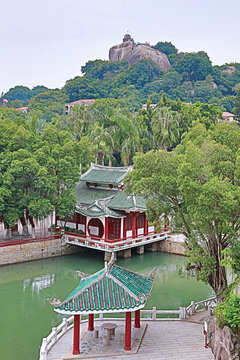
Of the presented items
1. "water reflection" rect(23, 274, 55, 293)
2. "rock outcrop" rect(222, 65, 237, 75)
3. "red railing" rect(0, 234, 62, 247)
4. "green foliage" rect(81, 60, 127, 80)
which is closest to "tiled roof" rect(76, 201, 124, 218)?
"red railing" rect(0, 234, 62, 247)

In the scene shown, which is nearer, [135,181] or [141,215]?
[135,181]

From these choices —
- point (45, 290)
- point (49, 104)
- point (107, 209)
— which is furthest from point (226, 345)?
point (49, 104)

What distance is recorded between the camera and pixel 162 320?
43.3 feet

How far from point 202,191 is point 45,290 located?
34.5ft

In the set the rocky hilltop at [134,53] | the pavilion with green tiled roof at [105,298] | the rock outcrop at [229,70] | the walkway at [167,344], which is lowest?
the walkway at [167,344]

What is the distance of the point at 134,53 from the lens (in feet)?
323

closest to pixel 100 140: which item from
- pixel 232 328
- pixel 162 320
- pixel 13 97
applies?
pixel 162 320

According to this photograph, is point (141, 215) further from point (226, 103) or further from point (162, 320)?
point (226, 103)

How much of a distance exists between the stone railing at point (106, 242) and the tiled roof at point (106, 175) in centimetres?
339

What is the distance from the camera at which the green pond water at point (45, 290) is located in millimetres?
14211

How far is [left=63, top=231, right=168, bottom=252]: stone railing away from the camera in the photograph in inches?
923

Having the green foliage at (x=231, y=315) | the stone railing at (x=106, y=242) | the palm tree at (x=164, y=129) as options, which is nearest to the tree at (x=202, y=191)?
the green foliage at (x=231, y=315)

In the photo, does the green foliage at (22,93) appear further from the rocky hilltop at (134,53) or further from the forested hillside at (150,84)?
the rocky hilltop at (134,53)

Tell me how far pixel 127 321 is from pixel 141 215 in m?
14.9
